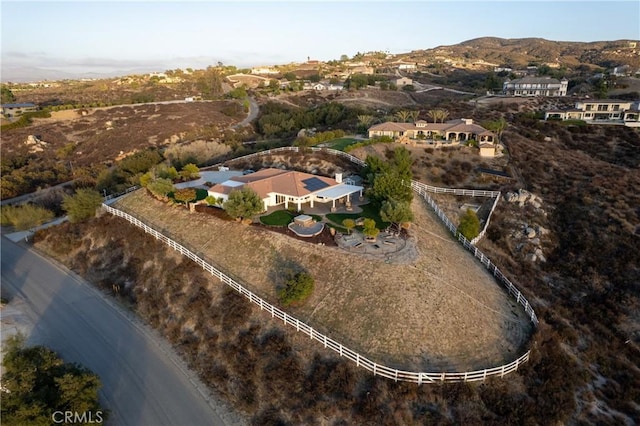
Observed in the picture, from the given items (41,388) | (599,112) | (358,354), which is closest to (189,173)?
(41,388)

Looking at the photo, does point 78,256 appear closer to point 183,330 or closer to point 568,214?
point 183,330

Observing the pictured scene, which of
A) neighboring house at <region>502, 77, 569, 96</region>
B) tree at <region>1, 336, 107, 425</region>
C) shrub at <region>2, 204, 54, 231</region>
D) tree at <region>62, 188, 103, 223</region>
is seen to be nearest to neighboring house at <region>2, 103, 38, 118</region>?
shrub at <region>2, 204, 54, 231</region>

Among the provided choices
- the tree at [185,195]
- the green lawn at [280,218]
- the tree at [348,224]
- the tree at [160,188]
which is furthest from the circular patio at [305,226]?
the tree at [160,188]

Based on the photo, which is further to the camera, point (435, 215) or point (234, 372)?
point (435, 215)

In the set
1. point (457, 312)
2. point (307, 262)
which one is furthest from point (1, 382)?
point (457, 312)

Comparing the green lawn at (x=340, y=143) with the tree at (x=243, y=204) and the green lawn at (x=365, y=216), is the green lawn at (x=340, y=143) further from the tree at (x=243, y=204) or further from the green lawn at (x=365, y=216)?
the tree at (x=243, y=204)

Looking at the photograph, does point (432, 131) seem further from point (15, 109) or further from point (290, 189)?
point (15, 109)

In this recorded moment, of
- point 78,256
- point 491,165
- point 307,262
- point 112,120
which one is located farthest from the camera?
point 112,120

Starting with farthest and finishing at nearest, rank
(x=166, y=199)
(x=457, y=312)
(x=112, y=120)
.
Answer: (x=112, y=120), (x=166, y=199), (x=457, y=312)
